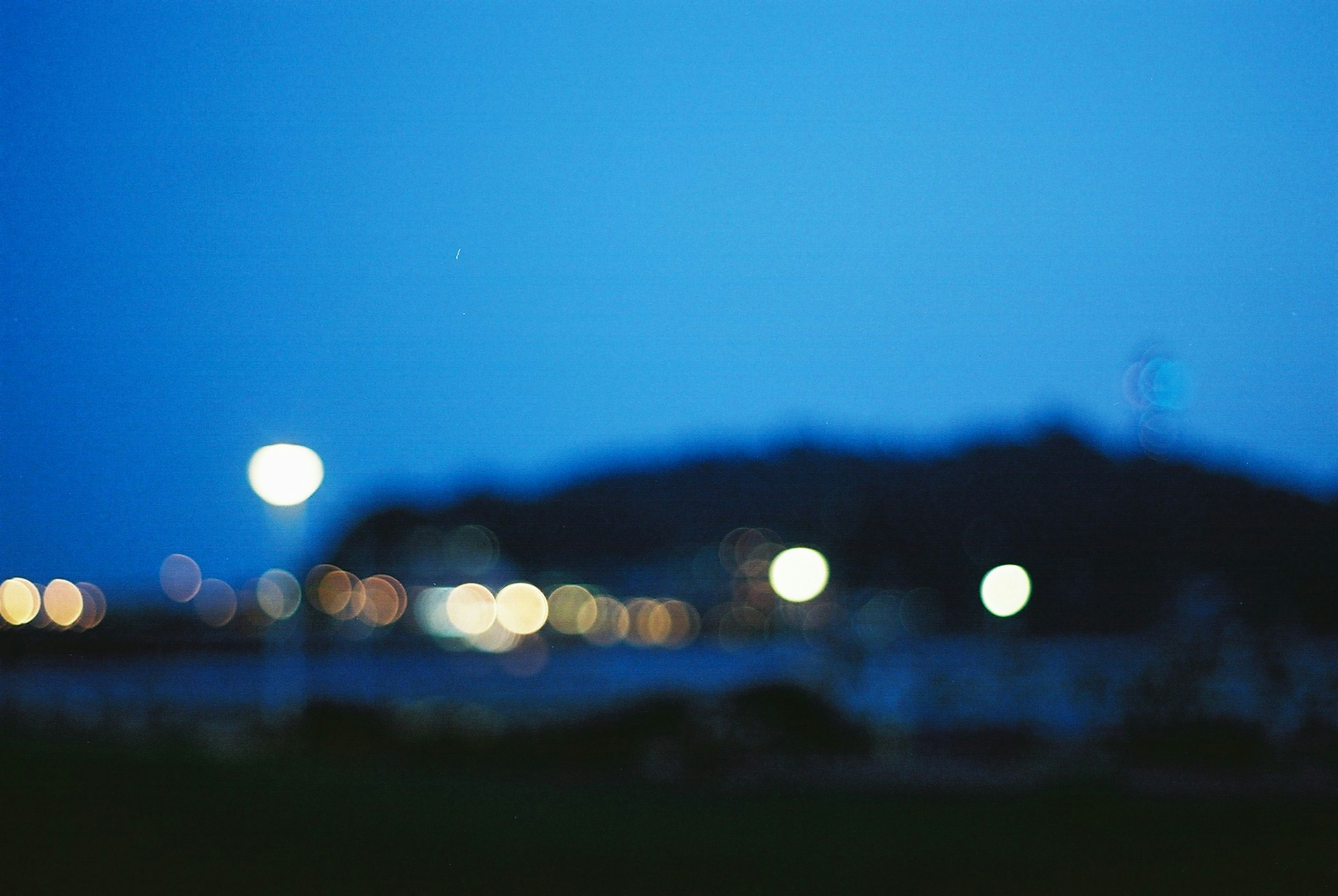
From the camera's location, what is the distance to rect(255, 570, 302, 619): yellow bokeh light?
48.0 ft

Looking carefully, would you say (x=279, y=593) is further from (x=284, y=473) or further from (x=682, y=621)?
(x=682, y=621)

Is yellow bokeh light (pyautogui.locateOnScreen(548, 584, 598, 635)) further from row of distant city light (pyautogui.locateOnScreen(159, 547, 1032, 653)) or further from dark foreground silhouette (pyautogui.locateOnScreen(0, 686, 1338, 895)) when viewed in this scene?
dark foreground silhouette (pyautogui.locateOnScreen(0, 686, 1338, 895))

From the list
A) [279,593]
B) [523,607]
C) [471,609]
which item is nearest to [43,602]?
[279,593]

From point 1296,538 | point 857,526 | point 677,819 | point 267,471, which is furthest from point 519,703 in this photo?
point 1296,538

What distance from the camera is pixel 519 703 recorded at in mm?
14516

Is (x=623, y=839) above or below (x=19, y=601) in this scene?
below

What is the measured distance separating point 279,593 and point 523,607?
1425 cm

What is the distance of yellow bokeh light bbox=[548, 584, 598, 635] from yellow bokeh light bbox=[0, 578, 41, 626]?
12.2 metres

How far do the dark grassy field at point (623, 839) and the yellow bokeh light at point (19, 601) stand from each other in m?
5.07

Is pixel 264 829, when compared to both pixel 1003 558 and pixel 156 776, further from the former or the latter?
pixel 1003 558

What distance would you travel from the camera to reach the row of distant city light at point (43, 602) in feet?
45.8

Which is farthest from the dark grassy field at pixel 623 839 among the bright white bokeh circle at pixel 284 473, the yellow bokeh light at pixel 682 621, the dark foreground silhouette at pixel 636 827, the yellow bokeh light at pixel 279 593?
the yellow bokeh light at pixel 682 621

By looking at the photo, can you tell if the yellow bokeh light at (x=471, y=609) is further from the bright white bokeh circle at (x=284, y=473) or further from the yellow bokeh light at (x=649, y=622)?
the bright white bokeh circle at (x=284, y=473)

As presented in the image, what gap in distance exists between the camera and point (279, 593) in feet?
50.4
